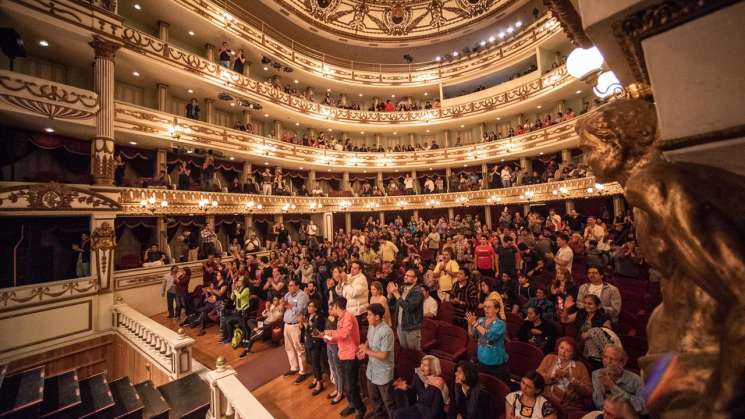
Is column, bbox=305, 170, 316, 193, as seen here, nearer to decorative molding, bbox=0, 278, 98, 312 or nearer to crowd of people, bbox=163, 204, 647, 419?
crowd of people, bbox=163, 204, 647, 419

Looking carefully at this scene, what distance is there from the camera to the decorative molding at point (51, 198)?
5.84 metres

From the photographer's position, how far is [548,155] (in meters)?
Result: 15.9

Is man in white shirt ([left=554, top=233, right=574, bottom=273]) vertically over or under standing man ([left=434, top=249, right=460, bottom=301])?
over

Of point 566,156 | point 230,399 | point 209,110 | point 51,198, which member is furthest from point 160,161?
point 566,156

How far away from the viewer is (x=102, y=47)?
7.81 meters

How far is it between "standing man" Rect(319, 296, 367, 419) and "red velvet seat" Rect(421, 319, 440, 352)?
1.13m

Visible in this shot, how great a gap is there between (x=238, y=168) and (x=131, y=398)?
1133 centimetres

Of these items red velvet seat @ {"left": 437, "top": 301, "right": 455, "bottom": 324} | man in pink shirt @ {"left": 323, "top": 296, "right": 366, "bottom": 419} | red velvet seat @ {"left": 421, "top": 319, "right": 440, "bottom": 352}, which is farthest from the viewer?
red velvet seat @ {"left": 437, "top": 301, "right": 455, "bottom": 324}

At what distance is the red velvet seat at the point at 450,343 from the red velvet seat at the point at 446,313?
0.58m

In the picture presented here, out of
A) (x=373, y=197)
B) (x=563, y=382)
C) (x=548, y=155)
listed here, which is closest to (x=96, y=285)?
(x=563, y=382)

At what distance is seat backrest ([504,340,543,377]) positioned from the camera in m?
3.39

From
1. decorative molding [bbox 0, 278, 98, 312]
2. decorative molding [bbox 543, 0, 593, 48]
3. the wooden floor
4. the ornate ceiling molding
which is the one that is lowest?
the wooden floor

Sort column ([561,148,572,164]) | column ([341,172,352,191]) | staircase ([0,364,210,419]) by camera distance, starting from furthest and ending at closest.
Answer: column ([341,172,352,191]) < column ([561,148,572,164]) < staircase ([0,364,210,419])

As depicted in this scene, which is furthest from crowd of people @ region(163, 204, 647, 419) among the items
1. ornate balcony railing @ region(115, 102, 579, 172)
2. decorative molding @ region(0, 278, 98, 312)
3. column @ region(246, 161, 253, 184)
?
column @ region(246, 161, 253, 184)
